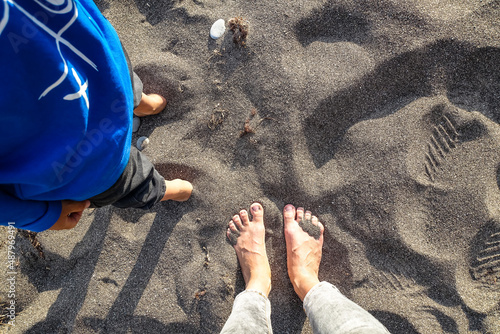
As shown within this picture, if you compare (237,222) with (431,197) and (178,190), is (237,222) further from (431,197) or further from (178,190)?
(431,197)

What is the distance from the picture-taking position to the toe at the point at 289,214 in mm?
2262

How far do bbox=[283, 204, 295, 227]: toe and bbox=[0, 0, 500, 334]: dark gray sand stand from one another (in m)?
0.06

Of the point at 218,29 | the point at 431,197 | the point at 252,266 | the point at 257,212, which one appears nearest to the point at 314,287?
the point at 252,266

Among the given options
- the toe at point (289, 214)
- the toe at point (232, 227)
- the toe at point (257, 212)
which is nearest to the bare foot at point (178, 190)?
the toe at point (232, 227)

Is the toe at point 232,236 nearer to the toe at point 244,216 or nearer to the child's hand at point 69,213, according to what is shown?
the toe at point 244,216

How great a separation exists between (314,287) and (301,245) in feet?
1.01

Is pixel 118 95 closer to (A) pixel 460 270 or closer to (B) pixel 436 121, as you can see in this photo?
(B) pixel 436 121

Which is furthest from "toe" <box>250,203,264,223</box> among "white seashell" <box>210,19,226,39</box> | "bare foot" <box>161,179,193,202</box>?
"white seashell" <box>210,19,226,39</box>

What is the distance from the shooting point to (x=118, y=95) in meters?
1.27

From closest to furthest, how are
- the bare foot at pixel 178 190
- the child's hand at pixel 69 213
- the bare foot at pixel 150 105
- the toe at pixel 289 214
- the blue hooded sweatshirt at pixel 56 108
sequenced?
the blue hooded sweatshirt at pixel 56 108 < the child's hand at pixel 69 213 < the bare foot at pixel 178 190 < the bare foot at pixel 150 105 < the toe at pixel 289 214

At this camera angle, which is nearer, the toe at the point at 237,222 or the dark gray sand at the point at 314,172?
the dark gray sand at the point at 314,172

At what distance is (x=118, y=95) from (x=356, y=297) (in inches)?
82.3

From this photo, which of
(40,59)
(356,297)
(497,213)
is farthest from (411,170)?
(40,59)

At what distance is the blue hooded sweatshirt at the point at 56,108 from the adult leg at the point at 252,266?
3.73ft
